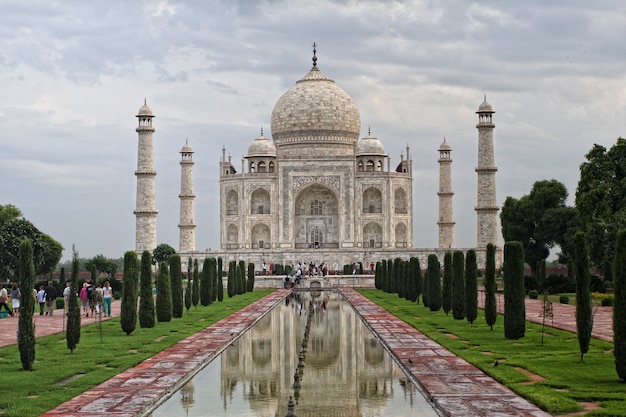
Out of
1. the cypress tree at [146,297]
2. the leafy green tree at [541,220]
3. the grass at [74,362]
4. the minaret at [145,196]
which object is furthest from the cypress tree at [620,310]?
the minaret at [145,196]

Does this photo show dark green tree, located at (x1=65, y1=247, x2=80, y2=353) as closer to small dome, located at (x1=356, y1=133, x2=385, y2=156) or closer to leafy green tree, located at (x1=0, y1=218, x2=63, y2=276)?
leafy green tree, located at (x1=0, y1=218, x2=63, y2=276)

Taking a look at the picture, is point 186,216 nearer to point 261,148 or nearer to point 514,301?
point 261,148

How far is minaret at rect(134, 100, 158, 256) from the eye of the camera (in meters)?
38.5

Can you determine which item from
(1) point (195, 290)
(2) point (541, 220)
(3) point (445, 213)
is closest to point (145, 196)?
(3) point (445, 213)

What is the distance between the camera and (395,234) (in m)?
43.4

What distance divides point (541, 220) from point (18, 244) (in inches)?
739

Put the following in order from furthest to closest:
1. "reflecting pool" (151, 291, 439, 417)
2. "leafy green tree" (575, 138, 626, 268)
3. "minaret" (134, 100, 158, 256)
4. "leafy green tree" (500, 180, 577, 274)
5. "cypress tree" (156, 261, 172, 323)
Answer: "minaret" (134, 100, 158, 256) → "leafy green tree" (500, 180, 577, 274) → "leafy green tree" (575, 138, 626, 268) → "cypress tree" (156, 261, 172, 323) → "reflecting pool" (151, 291, 439, 417)

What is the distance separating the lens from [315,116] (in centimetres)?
4469

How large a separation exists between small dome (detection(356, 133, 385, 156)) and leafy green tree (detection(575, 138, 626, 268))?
18691 mm

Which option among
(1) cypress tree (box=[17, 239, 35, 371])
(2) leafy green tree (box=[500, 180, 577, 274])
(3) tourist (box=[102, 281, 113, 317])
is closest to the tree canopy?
(3) tourist (box=[102, 281, 113, 317])

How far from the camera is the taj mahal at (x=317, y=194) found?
4225 centimetres

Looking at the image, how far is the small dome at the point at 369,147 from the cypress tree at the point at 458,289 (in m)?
27.7

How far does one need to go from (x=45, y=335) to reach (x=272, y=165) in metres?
31.1

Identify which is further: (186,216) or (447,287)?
(186,216)
